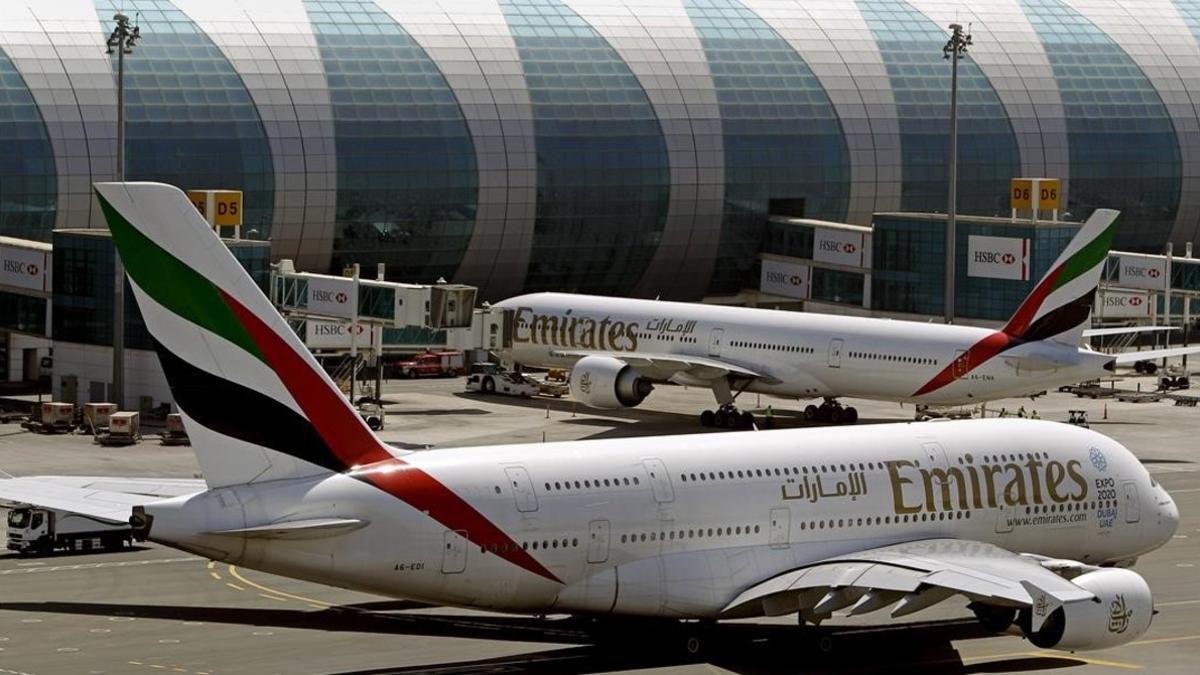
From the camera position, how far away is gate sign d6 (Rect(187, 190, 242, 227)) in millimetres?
93500

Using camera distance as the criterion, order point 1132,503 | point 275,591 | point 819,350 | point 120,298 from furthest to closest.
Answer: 1. point 819,350
2. point 120,298
3. point 275,591
4. point 1132,503

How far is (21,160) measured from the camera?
104562mm

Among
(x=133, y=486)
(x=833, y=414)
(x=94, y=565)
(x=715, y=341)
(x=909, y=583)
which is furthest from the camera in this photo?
(x=715, y=341)

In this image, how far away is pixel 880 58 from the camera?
129750 mm

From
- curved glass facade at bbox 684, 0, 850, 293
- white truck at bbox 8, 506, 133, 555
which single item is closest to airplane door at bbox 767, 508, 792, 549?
white truck at bbox 8, 506, 133, 555

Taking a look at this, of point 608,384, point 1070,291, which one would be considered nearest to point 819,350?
point 608,384

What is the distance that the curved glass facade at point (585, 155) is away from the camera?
118938 millimetres

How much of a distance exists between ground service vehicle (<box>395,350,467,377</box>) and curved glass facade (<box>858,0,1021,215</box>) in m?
31.7

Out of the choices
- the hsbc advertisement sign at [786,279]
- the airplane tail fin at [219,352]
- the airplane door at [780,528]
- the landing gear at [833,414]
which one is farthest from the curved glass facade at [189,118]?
the airplane tail fin at [219,352]

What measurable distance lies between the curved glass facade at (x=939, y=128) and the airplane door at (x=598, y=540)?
8767 cm

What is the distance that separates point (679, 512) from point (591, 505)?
212 centimetres

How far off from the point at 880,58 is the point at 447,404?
1724 inches

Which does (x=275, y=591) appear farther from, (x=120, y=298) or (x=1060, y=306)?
(x=1060, y=306)

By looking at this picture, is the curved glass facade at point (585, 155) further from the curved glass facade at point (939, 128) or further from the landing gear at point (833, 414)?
the landing gear at point (833, 414)
